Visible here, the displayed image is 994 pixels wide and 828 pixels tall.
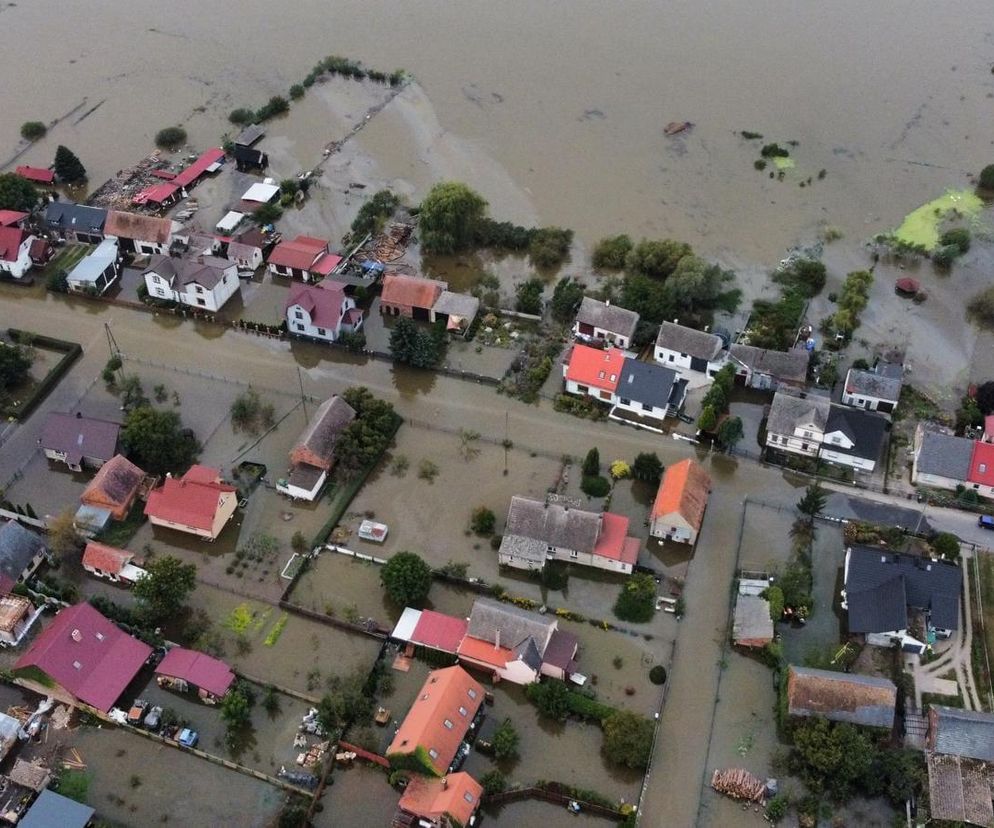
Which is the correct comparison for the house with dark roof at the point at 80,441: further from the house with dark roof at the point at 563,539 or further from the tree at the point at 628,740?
the tree at the point at 628,740

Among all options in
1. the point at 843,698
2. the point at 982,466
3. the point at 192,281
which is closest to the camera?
the point at 843,698

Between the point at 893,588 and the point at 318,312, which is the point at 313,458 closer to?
the point at 318,312

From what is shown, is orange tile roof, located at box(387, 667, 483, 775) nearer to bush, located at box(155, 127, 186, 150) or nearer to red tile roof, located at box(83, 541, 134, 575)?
red tile roof, located at box(83, 541, 134, 575)

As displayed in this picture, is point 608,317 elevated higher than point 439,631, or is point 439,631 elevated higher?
point 608,317

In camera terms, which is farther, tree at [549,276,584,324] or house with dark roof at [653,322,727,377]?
tree at [549,276,584,324]

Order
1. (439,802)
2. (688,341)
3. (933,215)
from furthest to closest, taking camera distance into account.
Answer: (933,215) → (688,341) → (439,802)

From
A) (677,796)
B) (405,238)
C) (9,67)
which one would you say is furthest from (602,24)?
(677,796)

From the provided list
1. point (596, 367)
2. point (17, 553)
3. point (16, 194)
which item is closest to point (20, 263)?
point (16, 194)

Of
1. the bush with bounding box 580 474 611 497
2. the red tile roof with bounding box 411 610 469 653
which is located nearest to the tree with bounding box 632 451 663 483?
the bush with bounding box 580 474 611 497
